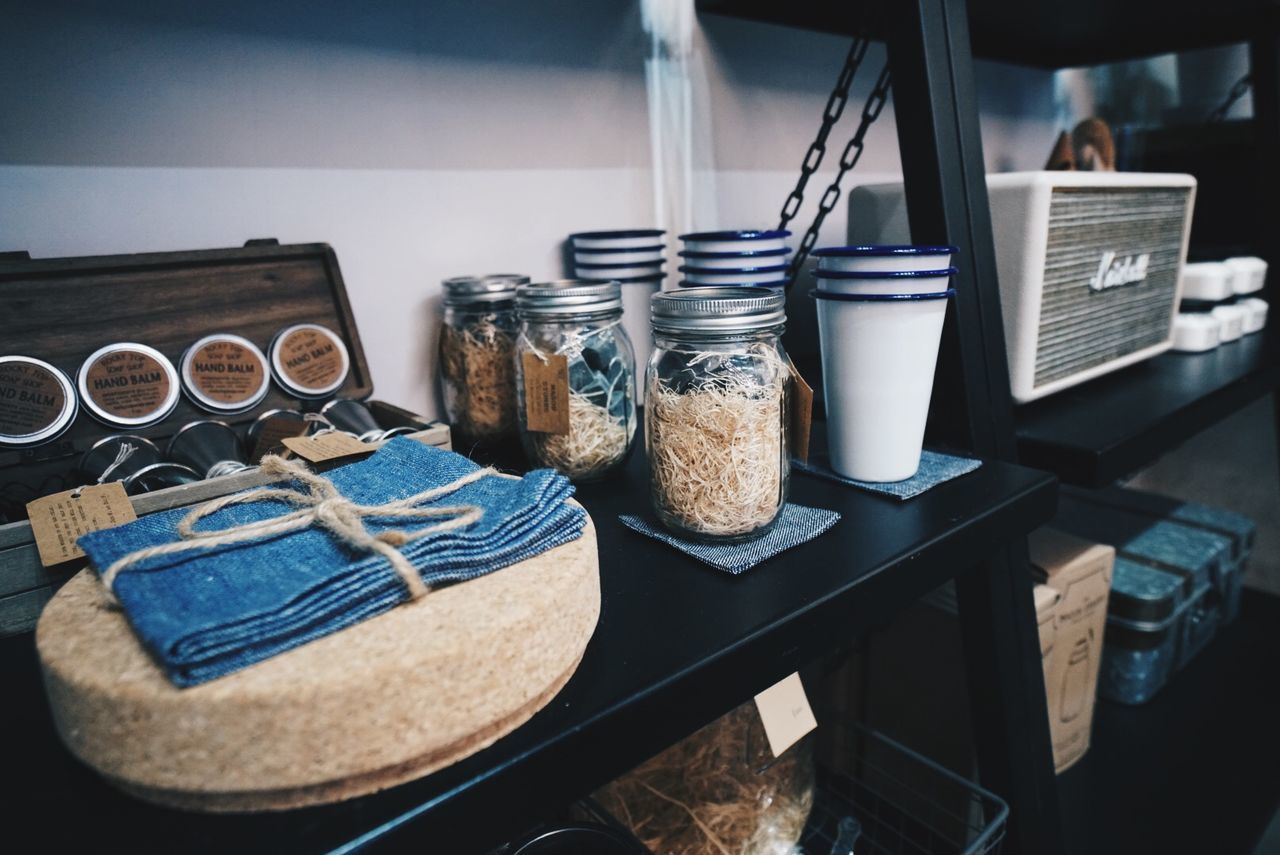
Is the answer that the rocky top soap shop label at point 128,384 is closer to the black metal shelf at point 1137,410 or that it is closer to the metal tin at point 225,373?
the metal tin at point 225,373

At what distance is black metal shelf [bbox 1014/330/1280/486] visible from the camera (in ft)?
2.92

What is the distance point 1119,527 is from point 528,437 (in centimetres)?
144

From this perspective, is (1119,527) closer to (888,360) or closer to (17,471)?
(888,360)

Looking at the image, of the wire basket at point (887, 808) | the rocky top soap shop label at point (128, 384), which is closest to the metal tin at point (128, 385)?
the rocky top soap shop label at point (128, 384)

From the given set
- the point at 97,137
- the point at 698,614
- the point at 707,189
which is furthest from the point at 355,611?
the point at 707,189

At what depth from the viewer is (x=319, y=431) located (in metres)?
0.78

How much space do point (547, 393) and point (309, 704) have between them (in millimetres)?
423

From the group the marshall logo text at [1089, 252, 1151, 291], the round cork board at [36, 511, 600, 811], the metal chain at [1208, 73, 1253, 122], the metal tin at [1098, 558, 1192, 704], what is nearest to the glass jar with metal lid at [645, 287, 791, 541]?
the round cork board at [36, 511, 600, 811]

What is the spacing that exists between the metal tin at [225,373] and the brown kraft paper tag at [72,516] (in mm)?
204

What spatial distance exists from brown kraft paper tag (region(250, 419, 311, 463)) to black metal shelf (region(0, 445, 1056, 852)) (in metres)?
0.25

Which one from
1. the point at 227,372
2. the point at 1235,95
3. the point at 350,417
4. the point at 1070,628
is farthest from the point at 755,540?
the point at 1235,95

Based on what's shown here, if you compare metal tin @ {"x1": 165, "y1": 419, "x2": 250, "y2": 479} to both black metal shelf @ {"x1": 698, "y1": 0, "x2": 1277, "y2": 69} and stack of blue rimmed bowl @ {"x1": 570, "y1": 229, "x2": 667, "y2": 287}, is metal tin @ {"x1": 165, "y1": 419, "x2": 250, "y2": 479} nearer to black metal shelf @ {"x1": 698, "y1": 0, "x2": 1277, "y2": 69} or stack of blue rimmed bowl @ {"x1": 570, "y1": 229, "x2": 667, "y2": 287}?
stack of blue rimmed bowl @ {"x1": 570, "y1": 229, "x2": 667, "y2": 287}

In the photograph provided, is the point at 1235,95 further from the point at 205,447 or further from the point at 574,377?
the point at 205,447

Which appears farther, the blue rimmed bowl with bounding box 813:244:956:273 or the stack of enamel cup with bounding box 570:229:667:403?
the stack of enamel cup with bounding box 570:229:667:403
